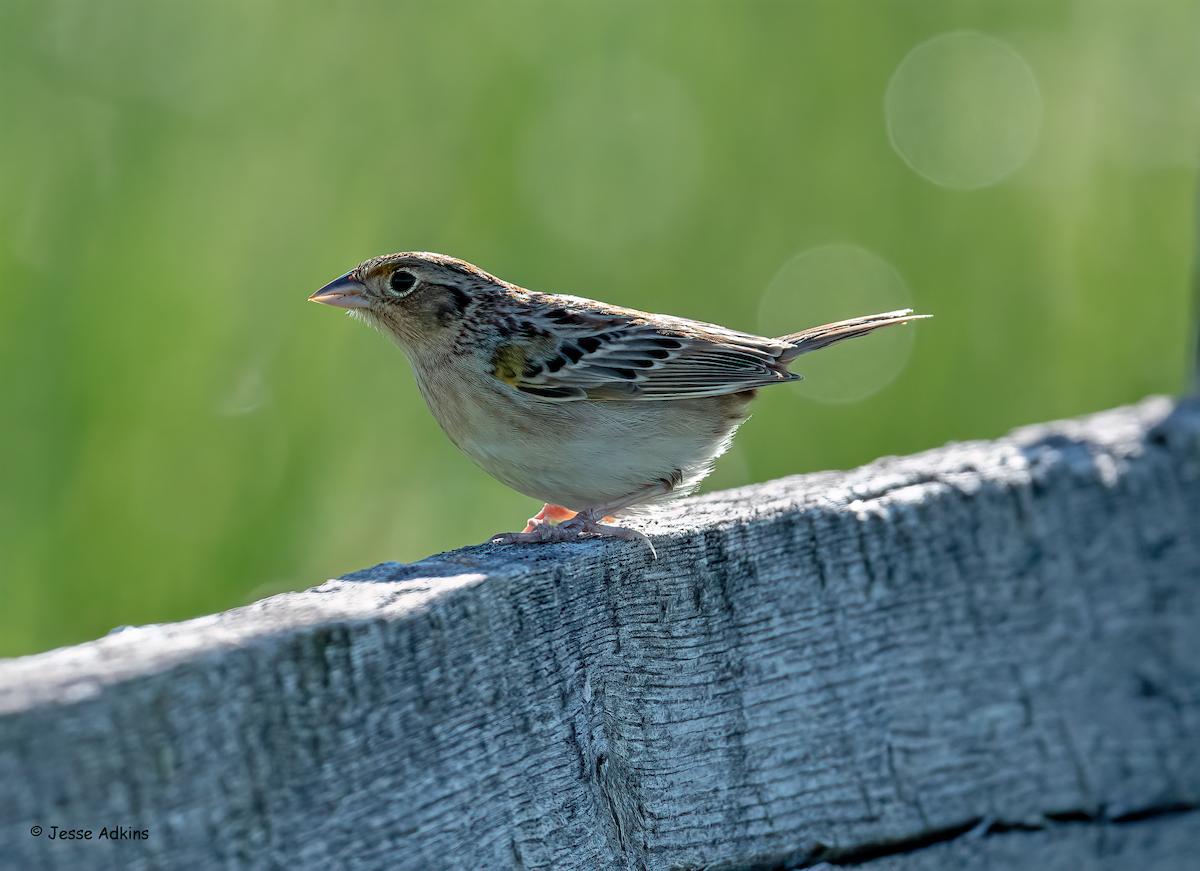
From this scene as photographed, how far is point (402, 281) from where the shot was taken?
11.1ft

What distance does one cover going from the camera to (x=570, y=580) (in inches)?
72.2

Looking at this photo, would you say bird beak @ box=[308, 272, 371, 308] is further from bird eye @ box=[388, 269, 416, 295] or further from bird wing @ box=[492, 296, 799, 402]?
bird wing @ box=[492, 296, 799, 402]

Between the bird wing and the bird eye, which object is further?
the bird eye

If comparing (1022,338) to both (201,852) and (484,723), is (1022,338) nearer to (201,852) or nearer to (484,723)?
(484,723)

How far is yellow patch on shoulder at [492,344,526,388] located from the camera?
10.4 ft

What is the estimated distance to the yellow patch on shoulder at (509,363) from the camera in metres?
3.17

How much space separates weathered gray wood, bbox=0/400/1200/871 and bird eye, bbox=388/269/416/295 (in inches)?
50.0

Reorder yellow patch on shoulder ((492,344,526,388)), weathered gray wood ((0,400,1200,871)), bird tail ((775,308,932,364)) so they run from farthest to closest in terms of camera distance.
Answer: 1. bird tail ((775,308,932,364))
2. yellow patch on shoulder ((492,344,526,388))
3. weathered gray wood ((0,400,1200,871))

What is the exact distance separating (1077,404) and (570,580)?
3.24 meters

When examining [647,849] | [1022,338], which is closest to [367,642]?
[647,849]

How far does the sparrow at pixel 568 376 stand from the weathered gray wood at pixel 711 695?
43 centimetres

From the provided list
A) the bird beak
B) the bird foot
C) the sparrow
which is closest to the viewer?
the bird foot

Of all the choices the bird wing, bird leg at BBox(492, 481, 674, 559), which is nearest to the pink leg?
bird leg at BBox(492, 481, 674, 559)

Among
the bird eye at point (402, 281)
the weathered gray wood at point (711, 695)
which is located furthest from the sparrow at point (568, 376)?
the weathered gray wood at point (711, 695)
